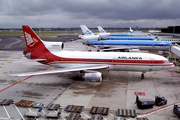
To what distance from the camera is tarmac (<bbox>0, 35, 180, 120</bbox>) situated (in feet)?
58.7

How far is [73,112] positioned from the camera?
1758 cm

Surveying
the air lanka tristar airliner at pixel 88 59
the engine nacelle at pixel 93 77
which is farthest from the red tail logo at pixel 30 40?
the engine nacelle at pixel 93 77

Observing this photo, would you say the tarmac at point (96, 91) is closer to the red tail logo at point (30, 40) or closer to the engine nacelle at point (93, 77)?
the engine nacelle at point (93, 77)

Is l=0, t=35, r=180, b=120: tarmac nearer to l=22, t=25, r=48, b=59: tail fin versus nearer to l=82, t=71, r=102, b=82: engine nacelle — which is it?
l=82, t=71, r=102, b=82: engine nacelle

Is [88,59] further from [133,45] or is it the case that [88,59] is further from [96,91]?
[133,45]

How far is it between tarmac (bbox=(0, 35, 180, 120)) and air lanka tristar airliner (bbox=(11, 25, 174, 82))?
233 cm

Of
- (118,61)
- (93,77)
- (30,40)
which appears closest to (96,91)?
(93,77)

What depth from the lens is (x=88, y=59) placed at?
28.4 meters

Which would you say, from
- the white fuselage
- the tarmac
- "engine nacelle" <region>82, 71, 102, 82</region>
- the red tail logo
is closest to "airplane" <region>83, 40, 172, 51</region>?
the tarmac

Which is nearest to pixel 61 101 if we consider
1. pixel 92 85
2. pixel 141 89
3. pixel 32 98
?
pixel 32 98

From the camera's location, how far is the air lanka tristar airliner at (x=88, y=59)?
90.6 feet

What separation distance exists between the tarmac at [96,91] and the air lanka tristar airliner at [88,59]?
91.6 inches

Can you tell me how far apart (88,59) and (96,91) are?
21.8ft

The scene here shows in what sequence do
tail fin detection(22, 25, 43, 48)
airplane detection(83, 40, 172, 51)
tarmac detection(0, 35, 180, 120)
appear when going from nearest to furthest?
tarmac detection(0, 35, 180, 120), tail fin detection(22, 25, 43, 48), airplane detection(83, 40, 172, 51)
